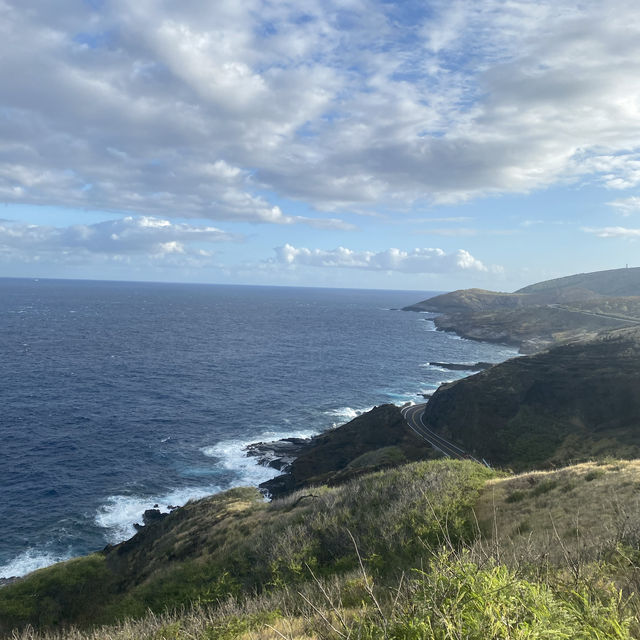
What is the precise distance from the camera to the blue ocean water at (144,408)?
50062 mm

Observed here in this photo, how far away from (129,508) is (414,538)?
42.3m

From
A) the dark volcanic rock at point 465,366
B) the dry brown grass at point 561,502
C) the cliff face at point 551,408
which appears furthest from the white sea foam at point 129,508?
the dark volcanic rock at point 465,366

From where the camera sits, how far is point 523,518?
77.7 ft

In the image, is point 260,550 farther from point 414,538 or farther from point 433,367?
point 433,367

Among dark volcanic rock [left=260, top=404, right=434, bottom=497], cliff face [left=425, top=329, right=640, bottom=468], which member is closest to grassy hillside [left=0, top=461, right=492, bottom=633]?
dark volcanic rock [left=260, top=404, right=434, bottom=497]

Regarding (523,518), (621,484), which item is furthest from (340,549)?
(621,484)

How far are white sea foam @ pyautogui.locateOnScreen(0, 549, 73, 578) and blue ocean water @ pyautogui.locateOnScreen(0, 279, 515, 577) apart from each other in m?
0.16

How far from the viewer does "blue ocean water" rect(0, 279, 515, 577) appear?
164 feet

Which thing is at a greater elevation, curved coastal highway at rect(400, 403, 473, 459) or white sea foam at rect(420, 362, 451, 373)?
white sea foam at rect(420, 362, 451, 373)

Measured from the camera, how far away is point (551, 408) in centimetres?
7012

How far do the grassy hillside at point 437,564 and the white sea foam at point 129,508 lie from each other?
11012 mm

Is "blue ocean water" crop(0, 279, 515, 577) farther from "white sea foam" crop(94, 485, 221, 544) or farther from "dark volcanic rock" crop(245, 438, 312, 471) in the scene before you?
"dark volcanic rock" crop(245, 438, 312, 471)

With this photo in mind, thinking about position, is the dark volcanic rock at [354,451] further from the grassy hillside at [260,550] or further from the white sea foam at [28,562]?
the white sea foam at [28,562]

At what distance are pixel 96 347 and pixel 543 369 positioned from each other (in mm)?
126998
